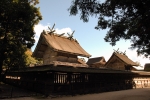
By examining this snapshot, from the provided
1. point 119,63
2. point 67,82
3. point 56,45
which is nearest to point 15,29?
point 67,82

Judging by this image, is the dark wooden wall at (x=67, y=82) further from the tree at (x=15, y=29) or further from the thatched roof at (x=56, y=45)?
the thatched roof at (x=56, y=45)

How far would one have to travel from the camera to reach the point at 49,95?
48.8ft

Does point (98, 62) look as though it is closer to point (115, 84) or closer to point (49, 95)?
point (115, 84)

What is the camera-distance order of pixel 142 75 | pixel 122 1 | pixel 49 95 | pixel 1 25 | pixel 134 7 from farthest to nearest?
pixel 142 75, pixel 1 25, pixel 49 95, pixel 134 7, pixel 122 1

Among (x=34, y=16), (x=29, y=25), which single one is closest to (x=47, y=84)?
(x=29, y=25)

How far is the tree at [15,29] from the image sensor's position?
1530 cm

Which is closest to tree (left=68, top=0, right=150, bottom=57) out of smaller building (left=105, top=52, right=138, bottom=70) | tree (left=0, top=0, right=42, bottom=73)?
tree (left=0, top=0, right=42, bottom=73)

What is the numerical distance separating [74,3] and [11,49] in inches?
303

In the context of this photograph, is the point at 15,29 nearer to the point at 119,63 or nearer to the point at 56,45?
the point at 56,45

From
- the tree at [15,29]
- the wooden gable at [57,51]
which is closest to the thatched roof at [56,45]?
the wooden gable at [57,51]

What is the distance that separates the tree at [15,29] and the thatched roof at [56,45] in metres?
6.62

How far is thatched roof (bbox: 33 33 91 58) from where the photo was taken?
23377mm

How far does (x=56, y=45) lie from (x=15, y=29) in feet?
27.4

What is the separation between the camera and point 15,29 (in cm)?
1622
